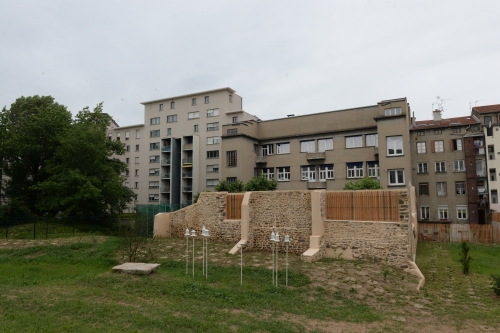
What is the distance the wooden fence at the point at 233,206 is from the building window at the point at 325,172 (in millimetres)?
19242

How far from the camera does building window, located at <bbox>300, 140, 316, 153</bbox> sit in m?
38.1

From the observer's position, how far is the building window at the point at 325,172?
122 feet

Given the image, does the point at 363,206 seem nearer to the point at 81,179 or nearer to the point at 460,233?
the point at 460,233

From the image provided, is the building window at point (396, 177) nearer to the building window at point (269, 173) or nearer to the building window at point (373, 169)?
the building window at point (373, 169)

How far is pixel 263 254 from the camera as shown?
1712 centimetres

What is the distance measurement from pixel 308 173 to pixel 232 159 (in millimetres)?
8686

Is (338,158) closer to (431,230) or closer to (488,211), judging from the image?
(431,230)

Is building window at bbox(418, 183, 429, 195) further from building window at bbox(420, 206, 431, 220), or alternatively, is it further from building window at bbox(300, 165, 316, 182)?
building window at bbox(300, 165, 316, 182)


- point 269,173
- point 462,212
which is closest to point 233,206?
point 269,173

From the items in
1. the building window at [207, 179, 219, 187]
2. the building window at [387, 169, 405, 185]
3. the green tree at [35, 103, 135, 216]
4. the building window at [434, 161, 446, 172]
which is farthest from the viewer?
the building window at [207, 179, 219, 187]

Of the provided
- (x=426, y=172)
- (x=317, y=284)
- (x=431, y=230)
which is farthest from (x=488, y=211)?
(x=317, y=284)

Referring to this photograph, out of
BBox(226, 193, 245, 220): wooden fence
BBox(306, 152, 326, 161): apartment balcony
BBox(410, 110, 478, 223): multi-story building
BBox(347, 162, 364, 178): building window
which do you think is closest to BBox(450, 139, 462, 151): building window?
BBox(410, 110, 478, 223): multi-story building

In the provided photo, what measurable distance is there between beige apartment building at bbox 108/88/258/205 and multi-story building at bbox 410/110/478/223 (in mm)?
21535

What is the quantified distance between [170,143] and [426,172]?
33.4m
